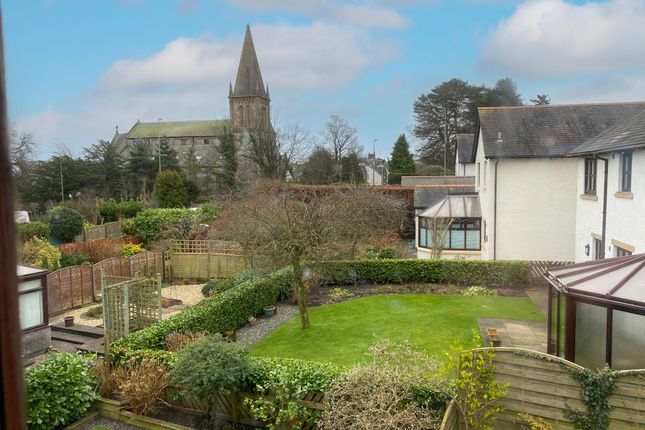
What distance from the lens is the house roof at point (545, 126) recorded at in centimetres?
2106

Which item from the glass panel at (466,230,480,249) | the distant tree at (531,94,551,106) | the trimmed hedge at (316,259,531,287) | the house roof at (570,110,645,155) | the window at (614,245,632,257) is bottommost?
the trimmed hedge at (316,259,531,287)

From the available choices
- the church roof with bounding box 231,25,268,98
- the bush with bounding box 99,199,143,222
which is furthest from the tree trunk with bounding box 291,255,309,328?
the church roof with bounding box 231,25,268,98

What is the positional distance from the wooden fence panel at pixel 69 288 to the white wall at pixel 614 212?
1800 cm

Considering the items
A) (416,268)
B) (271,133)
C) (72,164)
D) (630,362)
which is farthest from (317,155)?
(630,362)

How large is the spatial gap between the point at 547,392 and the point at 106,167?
43.8 m

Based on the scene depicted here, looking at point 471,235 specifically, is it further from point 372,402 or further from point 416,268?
point 372,402

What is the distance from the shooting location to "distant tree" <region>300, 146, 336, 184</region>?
47728 millimetres

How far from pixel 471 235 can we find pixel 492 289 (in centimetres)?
566

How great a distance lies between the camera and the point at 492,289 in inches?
748

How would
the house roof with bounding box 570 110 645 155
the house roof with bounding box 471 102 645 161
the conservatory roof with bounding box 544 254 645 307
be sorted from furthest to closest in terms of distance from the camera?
1. the house roof with bounding box 471 102 645 161
2. the house roof with bounding box 570 110 645 155
3. the conservatory roof with bounding box 544 254 645 307

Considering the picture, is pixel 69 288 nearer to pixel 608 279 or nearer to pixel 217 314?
pixel 217 314

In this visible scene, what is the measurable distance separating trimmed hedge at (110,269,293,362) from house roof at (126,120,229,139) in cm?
5887

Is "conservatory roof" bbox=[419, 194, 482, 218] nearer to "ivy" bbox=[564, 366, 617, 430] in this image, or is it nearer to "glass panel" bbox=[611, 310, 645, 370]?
"glass panel" bbox=[611, 310, 645, 370]

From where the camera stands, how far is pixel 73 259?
20.0 metres
